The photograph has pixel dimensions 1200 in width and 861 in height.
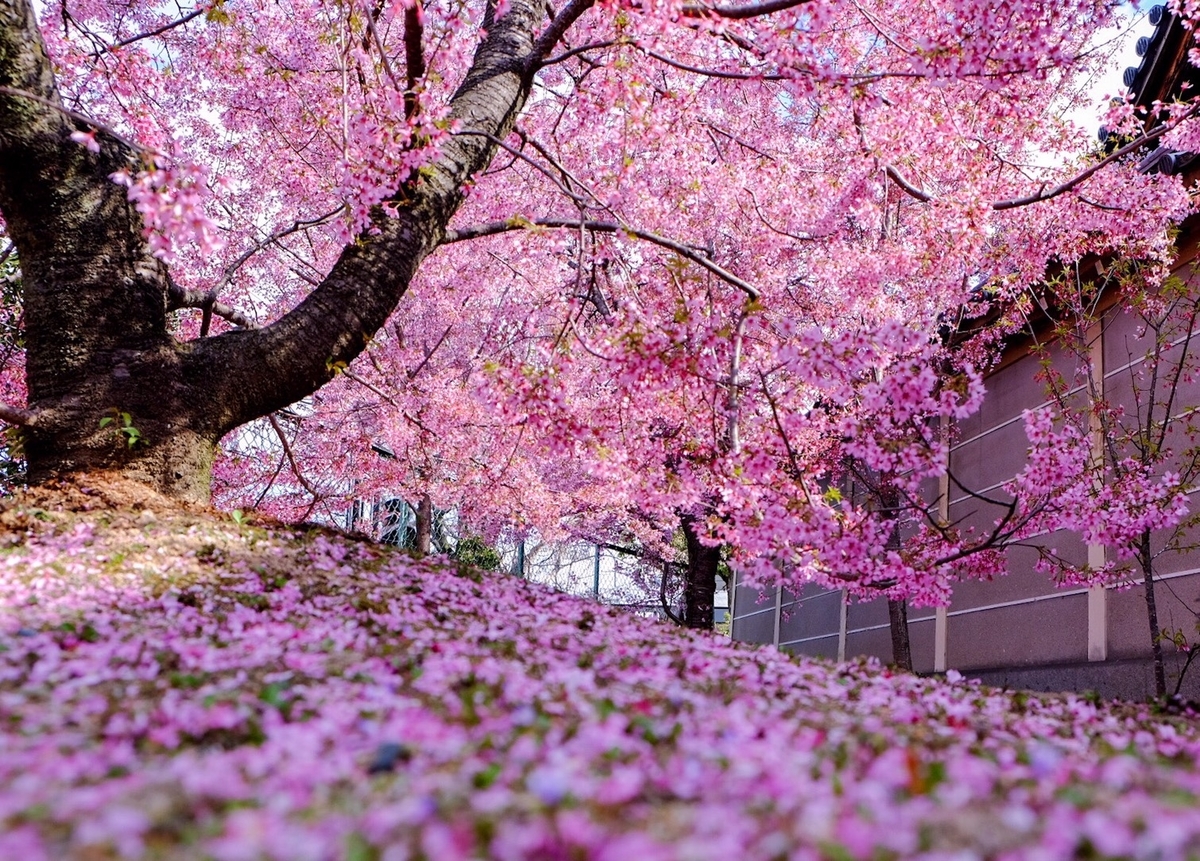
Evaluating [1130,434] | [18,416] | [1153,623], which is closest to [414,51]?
[18,416]

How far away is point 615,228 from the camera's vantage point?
5.98m

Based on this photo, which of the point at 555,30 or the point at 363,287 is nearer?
the point at 363,287

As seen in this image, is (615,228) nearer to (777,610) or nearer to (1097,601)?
(1097,601)

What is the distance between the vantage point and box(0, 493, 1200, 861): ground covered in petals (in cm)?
161

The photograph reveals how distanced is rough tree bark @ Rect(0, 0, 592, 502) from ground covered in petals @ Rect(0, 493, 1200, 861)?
531 millimetres

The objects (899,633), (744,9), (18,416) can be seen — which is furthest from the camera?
(899,633)

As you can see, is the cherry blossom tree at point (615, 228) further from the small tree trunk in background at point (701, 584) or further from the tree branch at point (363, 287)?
the small tree trunk in background at point (701, 584)

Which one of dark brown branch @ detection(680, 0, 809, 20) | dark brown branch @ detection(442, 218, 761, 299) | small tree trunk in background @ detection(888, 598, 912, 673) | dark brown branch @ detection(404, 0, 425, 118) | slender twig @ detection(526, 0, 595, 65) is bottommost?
small tree trunk in background @ detection(888, 598, 912, 673)

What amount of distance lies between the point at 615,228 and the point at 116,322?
3188 millimetres

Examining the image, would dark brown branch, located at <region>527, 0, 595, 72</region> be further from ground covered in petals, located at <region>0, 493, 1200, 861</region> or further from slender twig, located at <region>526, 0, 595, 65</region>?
ground covered in petals, located at <region>0, 493, 1200, 861</region>

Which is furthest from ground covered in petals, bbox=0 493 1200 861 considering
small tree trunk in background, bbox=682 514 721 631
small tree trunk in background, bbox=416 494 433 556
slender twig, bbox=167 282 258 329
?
small tree trunk in background, bbox=682 514 721 631

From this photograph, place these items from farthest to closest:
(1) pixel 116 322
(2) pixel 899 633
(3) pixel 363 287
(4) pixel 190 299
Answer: (2) pixel 899 633
(4) pixel 190 299
(3) pixel 363 287
(1) pixel 116 322

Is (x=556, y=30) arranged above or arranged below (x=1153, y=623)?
above

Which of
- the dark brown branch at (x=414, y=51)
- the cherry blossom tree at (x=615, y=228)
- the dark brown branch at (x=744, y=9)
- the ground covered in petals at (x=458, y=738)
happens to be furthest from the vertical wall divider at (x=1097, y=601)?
the dark brown branch at (x=414, y=51)
